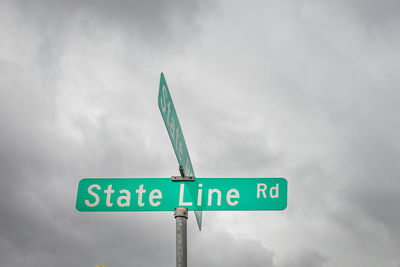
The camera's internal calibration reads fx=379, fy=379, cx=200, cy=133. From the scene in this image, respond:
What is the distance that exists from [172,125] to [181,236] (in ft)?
3.44

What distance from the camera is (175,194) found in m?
4.13

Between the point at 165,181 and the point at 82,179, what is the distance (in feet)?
3.18

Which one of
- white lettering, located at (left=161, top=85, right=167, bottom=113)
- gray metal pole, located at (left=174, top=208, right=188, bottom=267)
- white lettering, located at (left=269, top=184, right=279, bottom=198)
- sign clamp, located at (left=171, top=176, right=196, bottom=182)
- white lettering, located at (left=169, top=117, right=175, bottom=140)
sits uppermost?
white lettering, located at (left=161, top=85, right=167, bottom=113)

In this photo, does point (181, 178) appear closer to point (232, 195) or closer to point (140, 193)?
point (140, 193)

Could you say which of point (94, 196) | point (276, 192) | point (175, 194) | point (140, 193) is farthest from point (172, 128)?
point (276, 192)

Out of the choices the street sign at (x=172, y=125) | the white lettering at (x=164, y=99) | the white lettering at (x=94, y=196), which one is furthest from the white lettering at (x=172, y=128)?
the white lettering at (x=94, y=196)

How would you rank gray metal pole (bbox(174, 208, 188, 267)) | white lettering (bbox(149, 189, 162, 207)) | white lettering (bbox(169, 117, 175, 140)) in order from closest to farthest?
gray metal pole (bbox(174, 208, 188, 267)) → white lettering (bbox(169, 117, 175, 140)) → white lettering (bbox(149, 189, 162, 207))

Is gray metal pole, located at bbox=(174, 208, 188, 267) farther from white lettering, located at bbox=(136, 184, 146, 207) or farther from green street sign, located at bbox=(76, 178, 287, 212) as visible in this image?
white lettering, located at bbox=(136, 184, 146, 207)

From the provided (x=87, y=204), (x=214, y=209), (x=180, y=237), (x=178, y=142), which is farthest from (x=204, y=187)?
(x=87, y=204)

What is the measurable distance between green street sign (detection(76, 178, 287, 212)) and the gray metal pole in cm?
42

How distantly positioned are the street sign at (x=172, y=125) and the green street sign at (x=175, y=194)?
199 mm

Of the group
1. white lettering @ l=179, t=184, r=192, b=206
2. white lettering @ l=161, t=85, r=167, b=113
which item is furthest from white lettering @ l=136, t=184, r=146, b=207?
white lettering @ l=161, t=85, r=167, b=113

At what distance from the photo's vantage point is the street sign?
340 centimetres

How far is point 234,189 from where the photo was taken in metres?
4.30
